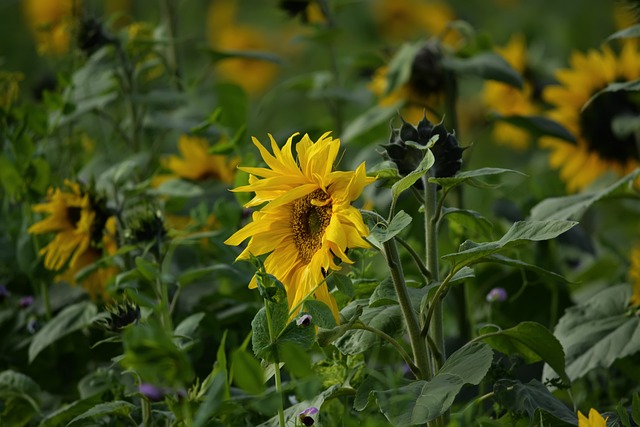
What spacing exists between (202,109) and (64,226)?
17.8 inches

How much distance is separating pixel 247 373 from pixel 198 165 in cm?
99

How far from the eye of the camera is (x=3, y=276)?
5.36 ft

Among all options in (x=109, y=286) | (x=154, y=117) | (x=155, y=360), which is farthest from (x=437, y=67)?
(x=155, y=360)

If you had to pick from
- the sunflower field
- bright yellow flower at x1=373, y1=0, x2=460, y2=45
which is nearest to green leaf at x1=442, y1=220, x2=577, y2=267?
the sunflower field

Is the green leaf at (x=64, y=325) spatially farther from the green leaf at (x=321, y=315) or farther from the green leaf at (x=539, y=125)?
the green leaf at (x=539, y=125)

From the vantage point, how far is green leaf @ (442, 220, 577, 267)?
891 mm

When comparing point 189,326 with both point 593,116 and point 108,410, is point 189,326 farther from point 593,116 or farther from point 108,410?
point 593,116

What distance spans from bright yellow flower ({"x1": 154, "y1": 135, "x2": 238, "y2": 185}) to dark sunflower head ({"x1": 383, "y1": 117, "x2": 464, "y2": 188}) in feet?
2.36

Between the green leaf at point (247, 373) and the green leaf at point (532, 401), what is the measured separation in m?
0.29

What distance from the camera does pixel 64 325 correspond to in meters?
1.34

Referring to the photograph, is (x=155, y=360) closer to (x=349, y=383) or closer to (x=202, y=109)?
(x=349, y=383)

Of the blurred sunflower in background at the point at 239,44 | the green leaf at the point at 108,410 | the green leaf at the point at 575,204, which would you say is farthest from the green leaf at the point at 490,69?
the blurred sunflower in background at the point at 239,44

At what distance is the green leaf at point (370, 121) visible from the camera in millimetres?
1756

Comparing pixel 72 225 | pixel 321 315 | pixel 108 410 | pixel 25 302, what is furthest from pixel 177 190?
pixel 321 315
